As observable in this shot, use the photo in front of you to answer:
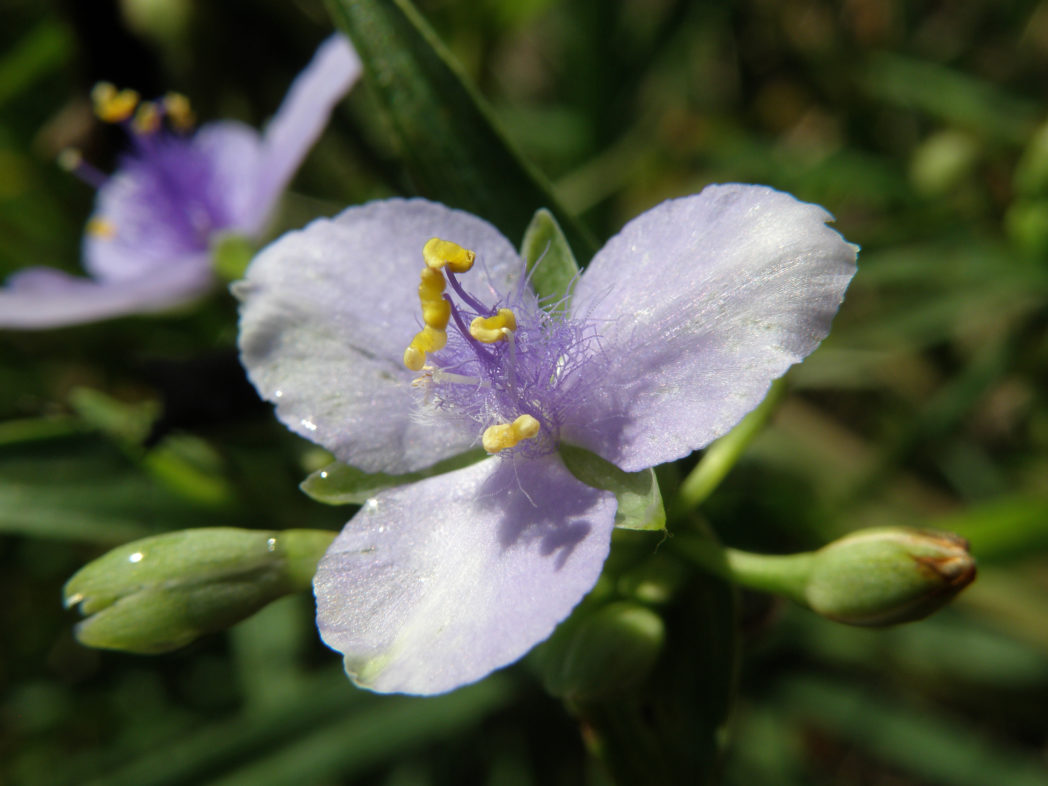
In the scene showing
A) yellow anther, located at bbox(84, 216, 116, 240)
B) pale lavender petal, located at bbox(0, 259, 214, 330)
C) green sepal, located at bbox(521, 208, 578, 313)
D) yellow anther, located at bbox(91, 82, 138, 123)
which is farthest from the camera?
yellow anther, located at bbox(84, 216, 116, 240)

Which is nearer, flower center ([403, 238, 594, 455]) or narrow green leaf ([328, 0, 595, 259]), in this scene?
flower center ([403, 238, 594, 455])

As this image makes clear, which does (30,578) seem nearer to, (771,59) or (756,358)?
(756,358)

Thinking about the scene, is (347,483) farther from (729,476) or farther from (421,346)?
(729,476)

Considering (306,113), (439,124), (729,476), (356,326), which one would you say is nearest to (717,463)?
(356,326)

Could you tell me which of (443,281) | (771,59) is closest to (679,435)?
(443,281)

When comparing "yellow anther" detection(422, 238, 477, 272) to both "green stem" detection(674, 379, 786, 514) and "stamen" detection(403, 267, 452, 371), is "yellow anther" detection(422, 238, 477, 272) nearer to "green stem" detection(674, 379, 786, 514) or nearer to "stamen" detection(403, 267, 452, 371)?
"stamen" detection(403, 267, 452, 371)

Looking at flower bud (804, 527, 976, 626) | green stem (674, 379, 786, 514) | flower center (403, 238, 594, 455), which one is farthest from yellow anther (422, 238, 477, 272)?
flower bud (804, 527, 976, 626)
